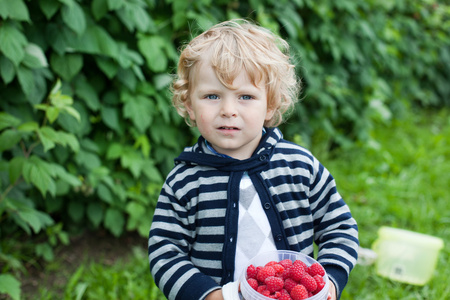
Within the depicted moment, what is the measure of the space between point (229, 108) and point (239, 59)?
159 mm

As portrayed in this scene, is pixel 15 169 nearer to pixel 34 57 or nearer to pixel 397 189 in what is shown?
pixel 34 57

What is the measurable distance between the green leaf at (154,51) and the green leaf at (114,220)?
958 millimetres

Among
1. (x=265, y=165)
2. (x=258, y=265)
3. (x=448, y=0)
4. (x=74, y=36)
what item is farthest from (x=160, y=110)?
(x=448, y=0)

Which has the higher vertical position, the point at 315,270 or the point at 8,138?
the point at 8,138

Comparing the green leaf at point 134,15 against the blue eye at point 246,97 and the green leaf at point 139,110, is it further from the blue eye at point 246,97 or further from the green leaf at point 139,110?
the blue eye at point 246,97

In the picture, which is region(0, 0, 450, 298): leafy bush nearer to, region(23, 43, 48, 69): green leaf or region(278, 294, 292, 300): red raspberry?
region(23, 43, 48, 69): green leaf

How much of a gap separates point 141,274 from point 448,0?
553cm

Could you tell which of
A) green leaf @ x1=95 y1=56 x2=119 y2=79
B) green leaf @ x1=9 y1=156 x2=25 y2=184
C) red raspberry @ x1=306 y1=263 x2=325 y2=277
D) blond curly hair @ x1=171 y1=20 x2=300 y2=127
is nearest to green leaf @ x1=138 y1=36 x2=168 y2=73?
green leaf @ x1=95 y1=56 x2=119 y2=79

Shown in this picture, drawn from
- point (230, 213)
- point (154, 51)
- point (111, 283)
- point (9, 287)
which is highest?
point (154, 51)

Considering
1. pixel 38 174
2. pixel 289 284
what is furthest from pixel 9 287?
pixel 289 284

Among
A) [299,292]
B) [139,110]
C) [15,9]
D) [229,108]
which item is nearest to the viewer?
[299,292]

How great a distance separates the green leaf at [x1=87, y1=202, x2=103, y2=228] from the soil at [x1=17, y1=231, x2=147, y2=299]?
0.27m

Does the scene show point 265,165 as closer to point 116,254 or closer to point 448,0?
point 116,254

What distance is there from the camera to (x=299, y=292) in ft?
3.93
